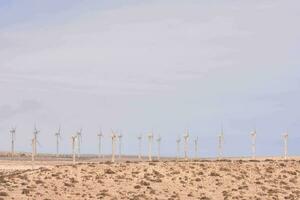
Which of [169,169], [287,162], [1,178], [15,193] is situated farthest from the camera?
[287,162]

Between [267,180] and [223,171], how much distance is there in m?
6.39

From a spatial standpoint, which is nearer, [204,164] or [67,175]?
[67,175]

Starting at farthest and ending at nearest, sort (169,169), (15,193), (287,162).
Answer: (287,162)
(169,169)
(15,193)

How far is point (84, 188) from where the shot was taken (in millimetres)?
90562

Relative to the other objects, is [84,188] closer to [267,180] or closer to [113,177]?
[113,177]

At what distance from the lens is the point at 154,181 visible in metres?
94.8

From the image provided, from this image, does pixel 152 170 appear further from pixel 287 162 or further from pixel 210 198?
pixel 287 162

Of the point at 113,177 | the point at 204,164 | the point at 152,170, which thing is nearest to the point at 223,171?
the point at 204,164

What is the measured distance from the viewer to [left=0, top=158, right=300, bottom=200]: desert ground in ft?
292

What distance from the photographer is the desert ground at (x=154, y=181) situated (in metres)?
89.0

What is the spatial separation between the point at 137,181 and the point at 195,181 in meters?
8.29

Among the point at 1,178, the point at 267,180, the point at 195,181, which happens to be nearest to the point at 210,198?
the point at 195,181

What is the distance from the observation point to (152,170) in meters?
98.8

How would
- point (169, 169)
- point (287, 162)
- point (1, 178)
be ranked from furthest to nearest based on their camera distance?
point (287, 162) < point (169, 169) < point (1, 178)
